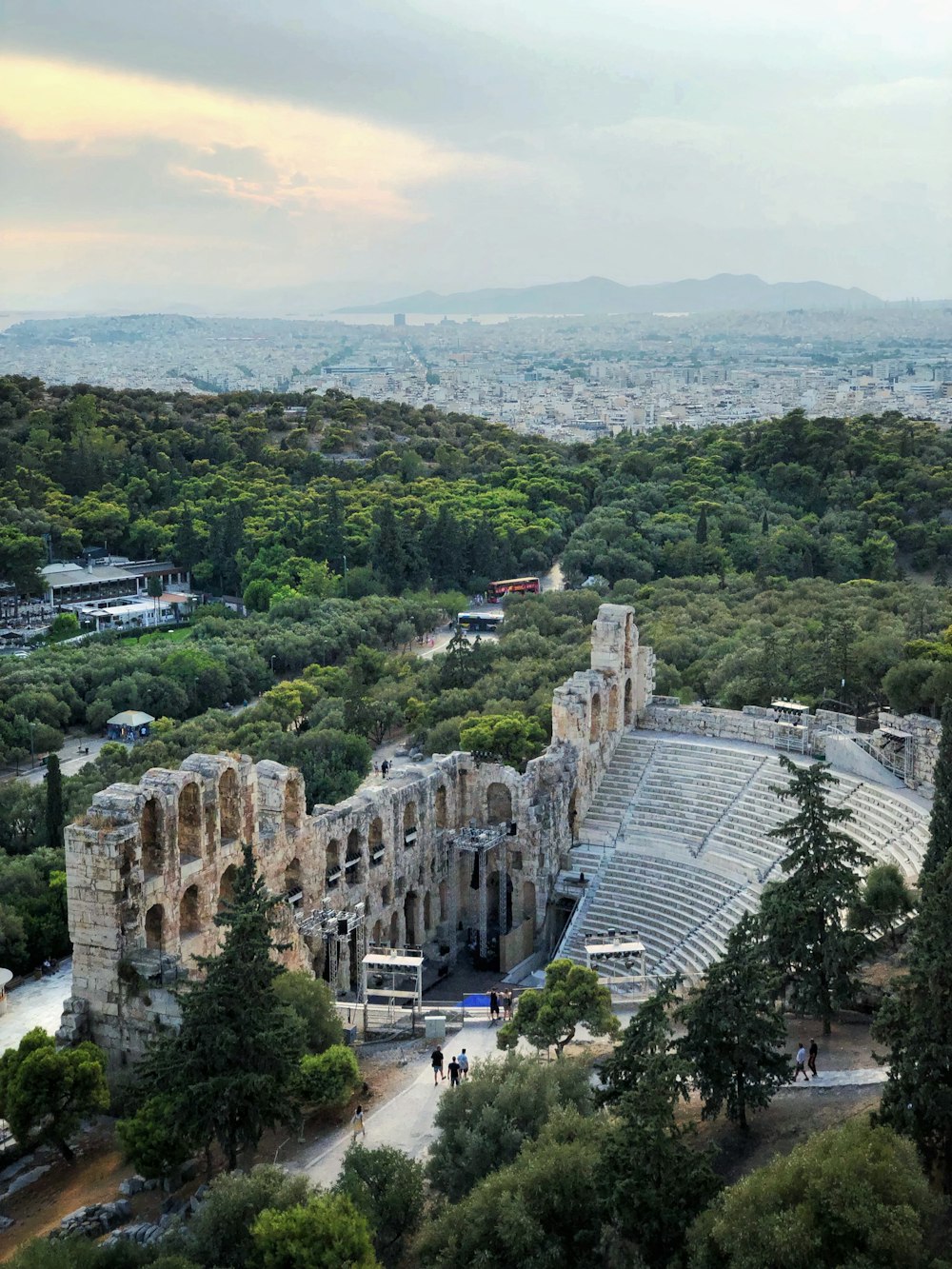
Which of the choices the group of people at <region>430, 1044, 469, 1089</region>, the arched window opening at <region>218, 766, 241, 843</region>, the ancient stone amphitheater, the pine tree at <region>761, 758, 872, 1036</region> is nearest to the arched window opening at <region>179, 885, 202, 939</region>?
the ancient stone amphitheater

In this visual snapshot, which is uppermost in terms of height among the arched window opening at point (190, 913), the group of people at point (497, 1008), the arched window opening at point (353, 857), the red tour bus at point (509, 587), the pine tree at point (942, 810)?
the pine tree at point (942, 810)

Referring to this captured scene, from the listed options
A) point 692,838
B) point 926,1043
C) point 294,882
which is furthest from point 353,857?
point 926,1043

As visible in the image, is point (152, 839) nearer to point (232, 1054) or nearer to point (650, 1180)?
point (232, 1054)

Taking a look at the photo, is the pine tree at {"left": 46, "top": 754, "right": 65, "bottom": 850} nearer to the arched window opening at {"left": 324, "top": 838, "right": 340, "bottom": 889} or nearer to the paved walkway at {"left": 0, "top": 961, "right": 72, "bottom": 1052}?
the paved walkway at {"left": 0, "top": 961, "right": 72, "bottom": 1052}

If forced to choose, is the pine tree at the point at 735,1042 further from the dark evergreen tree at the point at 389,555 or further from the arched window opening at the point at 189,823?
the dark evergreen tree at the point at 389,555

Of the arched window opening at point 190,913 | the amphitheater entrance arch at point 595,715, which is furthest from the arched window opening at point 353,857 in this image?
the amphitheater entrance arch at point 595,715

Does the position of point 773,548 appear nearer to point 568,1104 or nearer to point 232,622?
point 232,622

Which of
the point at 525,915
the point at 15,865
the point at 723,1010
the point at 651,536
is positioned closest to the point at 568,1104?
the point at 723,1010
